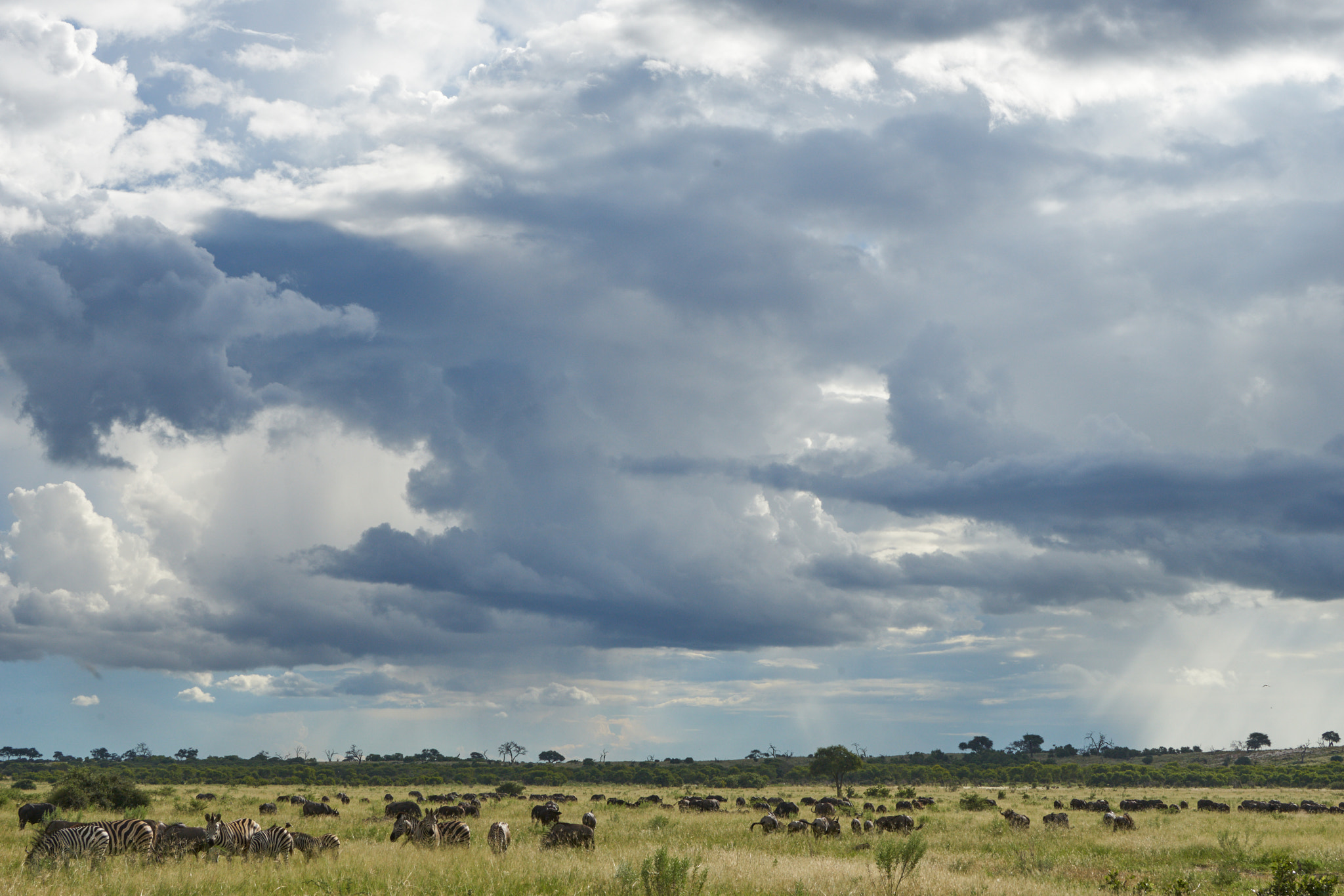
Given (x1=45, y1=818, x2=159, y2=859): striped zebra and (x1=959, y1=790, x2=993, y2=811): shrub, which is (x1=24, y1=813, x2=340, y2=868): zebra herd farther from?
(x1=959, y1=790, x2=993, y2=811): shrub

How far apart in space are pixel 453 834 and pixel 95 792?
28578 mm

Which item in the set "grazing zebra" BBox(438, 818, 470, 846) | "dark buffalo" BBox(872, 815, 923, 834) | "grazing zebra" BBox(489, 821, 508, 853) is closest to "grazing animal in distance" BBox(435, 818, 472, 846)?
"grazing zebra" BBox(438, 818, 470, 846)

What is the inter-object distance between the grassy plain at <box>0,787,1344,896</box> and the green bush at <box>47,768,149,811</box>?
84.8 inches

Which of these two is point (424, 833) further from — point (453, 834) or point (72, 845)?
point (72, 845)

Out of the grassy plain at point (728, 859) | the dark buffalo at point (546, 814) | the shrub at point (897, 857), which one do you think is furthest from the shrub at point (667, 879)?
the dark buffalo at point (546, 814)

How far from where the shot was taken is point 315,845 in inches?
1121

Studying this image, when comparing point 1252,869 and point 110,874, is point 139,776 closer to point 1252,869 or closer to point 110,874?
point 110,874

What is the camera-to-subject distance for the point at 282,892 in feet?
63.3

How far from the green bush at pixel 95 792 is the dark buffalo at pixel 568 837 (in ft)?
97.5

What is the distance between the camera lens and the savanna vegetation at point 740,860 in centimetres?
1983

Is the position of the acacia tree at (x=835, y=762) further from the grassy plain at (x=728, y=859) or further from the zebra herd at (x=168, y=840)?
the zebra herd at (x=168, y=840)

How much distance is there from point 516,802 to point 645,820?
19.6 meters

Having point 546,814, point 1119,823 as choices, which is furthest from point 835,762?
point 546,814

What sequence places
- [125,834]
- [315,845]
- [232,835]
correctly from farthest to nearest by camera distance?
[315,845] < [232,835] < [125,834]
